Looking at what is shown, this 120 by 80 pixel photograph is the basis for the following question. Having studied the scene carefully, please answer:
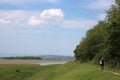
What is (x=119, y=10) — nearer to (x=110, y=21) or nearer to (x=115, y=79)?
(x=110, y=21)

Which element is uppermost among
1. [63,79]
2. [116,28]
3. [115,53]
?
[116,28]

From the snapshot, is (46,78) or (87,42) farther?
(87,42)

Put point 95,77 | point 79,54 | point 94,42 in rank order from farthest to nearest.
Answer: point 79,54, point 94,42, point 95,77

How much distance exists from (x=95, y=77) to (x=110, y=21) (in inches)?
561

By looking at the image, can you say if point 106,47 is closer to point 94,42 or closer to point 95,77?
point 95,77

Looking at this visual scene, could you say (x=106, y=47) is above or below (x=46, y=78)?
above

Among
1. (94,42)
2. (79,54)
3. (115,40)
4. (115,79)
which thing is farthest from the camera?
(79,54)

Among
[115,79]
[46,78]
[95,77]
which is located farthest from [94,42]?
[115,79]

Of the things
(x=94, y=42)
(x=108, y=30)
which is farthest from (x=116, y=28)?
(x=94, y=42)

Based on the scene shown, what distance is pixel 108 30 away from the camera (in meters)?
63.1

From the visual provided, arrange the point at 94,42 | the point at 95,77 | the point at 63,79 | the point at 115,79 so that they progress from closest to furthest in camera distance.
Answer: the point at 115,79 < the point at 95,77 < the point at 63,79 < the point at 94,42

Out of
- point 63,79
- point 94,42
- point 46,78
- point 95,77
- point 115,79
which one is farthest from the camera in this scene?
point 94,42

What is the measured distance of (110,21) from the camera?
6347cm

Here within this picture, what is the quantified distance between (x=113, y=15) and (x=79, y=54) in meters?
61.0
